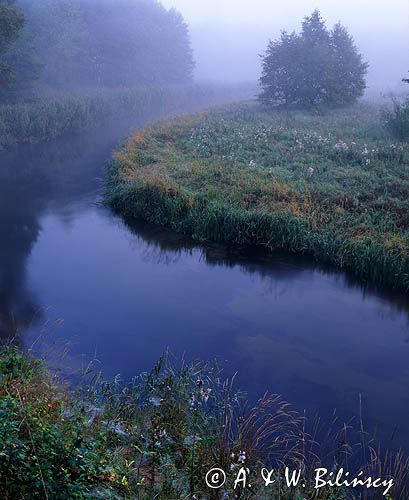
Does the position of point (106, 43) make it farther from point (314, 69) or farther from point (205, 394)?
point (205, 394)

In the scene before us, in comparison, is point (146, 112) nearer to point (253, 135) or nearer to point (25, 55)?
point (25, 55)

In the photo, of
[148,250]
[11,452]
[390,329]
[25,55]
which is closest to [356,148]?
[148,250]

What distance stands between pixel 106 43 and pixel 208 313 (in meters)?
47.9

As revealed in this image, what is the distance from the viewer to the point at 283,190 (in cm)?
1492

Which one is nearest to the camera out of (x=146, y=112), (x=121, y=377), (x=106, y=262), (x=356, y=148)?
(x=121, y=377)

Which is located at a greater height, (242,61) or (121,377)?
(242,61)

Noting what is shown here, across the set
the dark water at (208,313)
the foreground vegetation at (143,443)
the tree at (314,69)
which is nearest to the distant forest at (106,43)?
the tree at (314,69)

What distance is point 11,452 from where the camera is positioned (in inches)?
154

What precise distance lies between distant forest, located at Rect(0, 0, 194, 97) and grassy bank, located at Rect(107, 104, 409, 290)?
18.7 meters

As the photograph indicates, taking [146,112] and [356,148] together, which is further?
[146,112]

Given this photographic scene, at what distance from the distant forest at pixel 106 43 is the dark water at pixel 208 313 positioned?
24.0 meters

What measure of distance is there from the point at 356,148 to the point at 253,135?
4674 millimetres

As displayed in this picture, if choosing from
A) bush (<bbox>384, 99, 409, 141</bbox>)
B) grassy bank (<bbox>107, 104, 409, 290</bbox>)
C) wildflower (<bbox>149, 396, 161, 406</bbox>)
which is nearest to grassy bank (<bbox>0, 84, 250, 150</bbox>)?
grassy bank (<bbox>107, 104, 409, 290</bbox>)

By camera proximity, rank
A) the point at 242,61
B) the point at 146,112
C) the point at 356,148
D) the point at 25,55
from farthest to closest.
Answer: the point at 242,61
the point at 146,112
the point at 25,55
the point at 356,148
